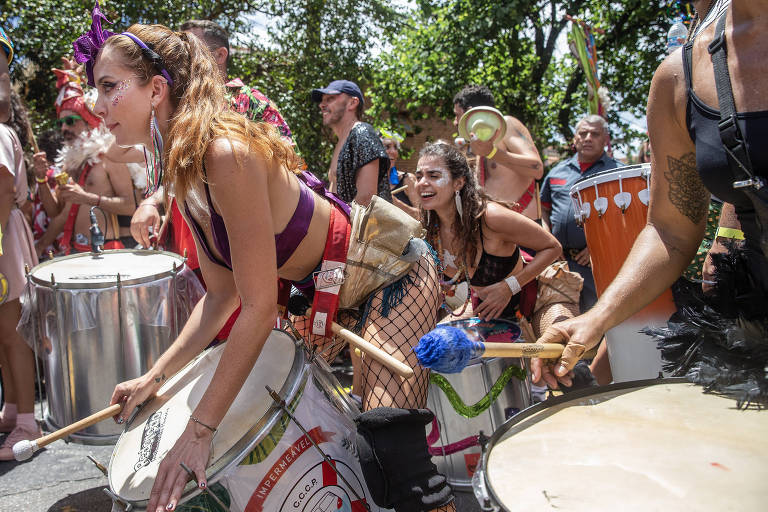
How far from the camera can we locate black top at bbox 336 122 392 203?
13.1ft

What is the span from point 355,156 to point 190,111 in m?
2.30

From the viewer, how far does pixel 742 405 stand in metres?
1.21

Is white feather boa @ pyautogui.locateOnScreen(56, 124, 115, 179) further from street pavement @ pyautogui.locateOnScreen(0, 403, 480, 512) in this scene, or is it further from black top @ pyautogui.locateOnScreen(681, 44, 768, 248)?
black top @ pyautogui.locateOnScreen(681, 44, 768, 248)

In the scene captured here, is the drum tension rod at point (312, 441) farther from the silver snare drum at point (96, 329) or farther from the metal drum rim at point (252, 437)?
the silver snare drum at point (96, 329)

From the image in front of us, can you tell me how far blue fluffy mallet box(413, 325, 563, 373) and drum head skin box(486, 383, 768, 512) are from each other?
0.43 feet

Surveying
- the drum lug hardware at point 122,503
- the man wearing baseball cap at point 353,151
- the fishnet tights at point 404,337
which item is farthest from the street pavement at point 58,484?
the man wearing baseball cap at point 353,151

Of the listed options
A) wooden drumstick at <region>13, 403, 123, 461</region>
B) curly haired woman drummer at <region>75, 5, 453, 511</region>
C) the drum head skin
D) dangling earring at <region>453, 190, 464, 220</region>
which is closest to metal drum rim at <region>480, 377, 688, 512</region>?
the drum head skin

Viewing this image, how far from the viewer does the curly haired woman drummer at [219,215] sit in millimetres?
1614

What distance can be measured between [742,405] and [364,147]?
10.1 ft

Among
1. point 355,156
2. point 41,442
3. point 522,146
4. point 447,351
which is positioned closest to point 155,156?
point 41,442

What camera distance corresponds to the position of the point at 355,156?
404 centimetres

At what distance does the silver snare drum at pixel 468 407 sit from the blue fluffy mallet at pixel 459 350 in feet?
3.68

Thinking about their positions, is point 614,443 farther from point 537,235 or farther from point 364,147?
point 364,147

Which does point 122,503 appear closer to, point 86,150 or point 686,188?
point 686,188
